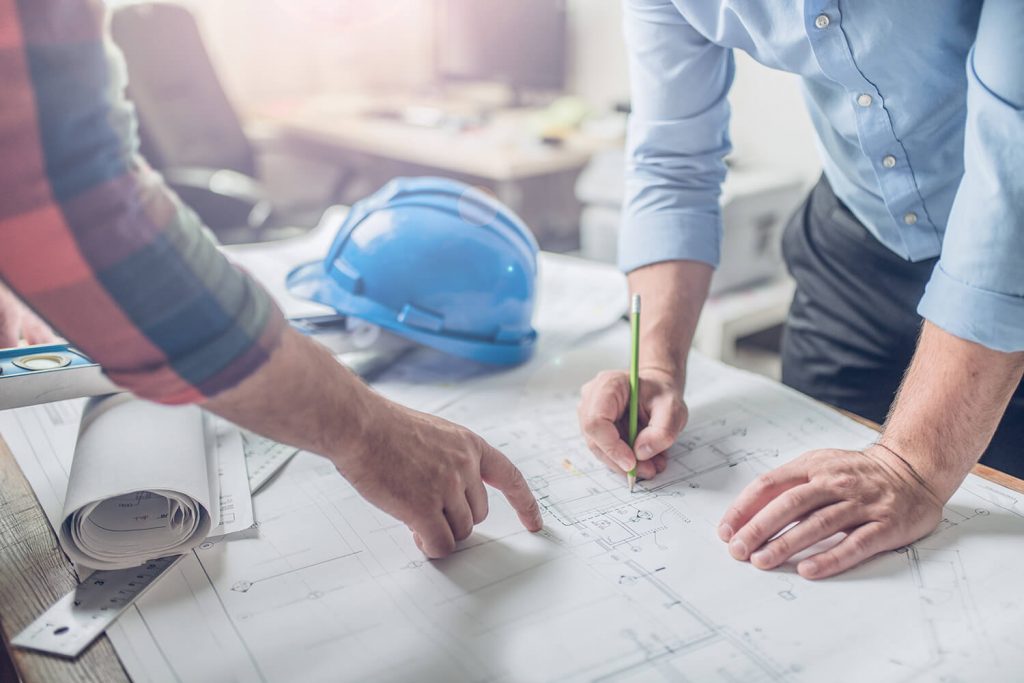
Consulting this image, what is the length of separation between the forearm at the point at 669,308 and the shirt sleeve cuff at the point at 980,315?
31 centimetres

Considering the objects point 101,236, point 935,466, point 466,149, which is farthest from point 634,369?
point 466,149

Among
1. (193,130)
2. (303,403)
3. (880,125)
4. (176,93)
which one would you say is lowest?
(193,130)

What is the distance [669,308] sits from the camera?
1.04m

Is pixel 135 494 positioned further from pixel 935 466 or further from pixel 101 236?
pixel 935 466

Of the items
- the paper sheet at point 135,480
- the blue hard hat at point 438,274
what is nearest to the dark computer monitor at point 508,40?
the blue hard hat at point 438,274

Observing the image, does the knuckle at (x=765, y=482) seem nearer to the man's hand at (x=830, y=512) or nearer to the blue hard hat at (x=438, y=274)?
the man's hand at (x=830, y=512)

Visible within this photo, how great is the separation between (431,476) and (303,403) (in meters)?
0.14

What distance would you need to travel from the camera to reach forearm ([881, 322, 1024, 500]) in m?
0.75

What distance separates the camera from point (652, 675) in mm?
589

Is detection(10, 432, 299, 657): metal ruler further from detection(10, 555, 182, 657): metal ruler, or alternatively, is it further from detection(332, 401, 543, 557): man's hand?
detection(332, 401, 543, 557): man's hand

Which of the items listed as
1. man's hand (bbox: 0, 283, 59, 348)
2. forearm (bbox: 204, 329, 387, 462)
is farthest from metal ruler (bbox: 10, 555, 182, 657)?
man's hand (bbox: 0, 283, 59, 348)

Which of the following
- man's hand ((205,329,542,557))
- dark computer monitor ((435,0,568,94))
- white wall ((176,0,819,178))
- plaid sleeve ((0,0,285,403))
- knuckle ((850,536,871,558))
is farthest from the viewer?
white wall ((176,0,819,178))

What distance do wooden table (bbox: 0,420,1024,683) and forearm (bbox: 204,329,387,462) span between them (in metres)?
0.20

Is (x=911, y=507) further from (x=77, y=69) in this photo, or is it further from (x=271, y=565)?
(x=77, y=69)
